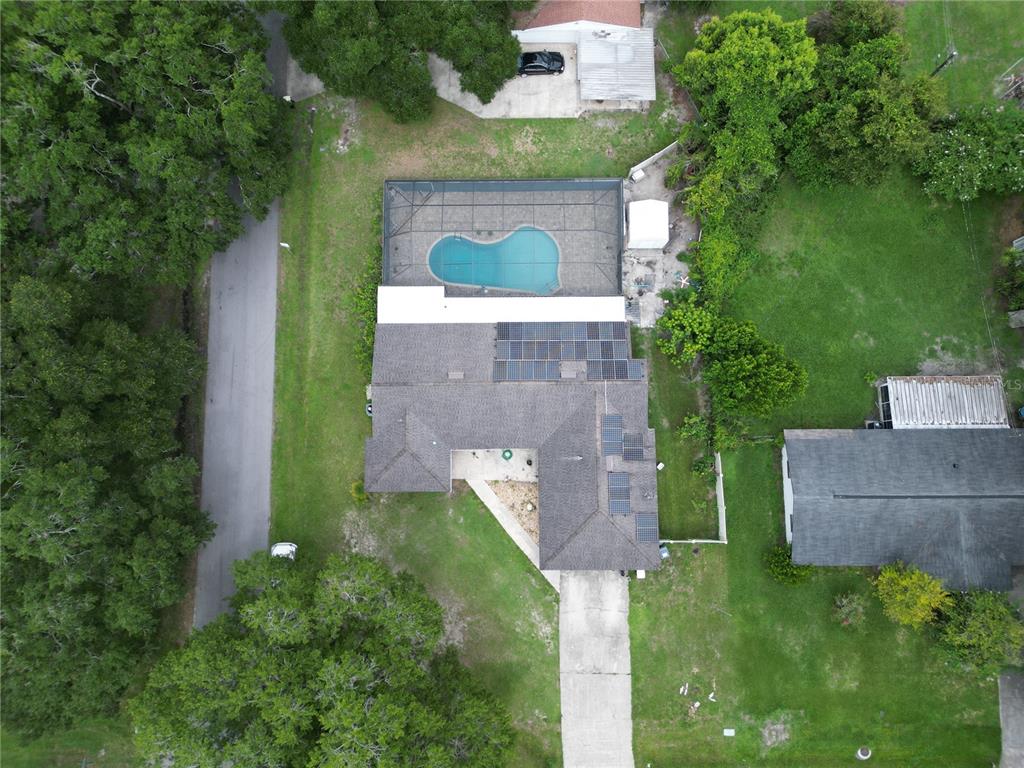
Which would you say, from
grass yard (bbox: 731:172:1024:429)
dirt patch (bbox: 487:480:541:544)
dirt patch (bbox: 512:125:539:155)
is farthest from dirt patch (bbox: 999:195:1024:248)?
dirt patch (bbox: 487:480:541:544)

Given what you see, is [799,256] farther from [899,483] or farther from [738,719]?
[738,719]

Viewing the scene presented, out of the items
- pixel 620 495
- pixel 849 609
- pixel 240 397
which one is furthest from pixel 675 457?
pixel 240 397

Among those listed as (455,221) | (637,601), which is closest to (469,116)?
(455,221)

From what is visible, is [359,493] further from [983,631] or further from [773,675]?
[983,631]

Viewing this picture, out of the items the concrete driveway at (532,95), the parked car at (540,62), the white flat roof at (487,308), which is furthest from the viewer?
the concrete driveway at (532,95)

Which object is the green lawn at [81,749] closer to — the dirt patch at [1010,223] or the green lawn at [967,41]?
the dirt patch at [1010,223]

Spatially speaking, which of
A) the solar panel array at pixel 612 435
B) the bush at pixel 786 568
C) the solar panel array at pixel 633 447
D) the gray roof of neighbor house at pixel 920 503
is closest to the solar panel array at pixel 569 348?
the solar panel array at pixel 612 435
